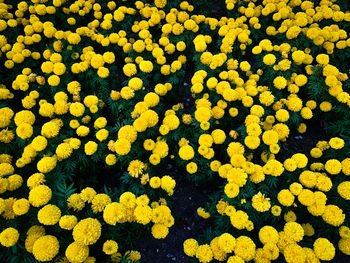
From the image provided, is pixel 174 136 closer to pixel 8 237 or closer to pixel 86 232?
pixel 86 232

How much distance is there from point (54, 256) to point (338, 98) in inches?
212

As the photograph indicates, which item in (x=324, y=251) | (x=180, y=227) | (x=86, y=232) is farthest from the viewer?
(x=180, y=227)

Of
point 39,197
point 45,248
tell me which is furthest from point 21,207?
point 45,248

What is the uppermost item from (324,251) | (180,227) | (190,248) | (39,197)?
(324,251)

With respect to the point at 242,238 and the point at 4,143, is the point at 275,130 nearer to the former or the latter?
the point at 242,238

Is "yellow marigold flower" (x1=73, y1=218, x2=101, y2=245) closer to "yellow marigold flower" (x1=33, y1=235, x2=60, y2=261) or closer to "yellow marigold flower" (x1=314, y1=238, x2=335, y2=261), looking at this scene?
"yellow marigold flower" (x1=33, y1=235, x2=60, y2=261)

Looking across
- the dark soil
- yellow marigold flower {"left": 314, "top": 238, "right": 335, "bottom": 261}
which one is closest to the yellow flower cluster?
yellow marigold flower {"left": 314, "top": 238, "right": 335, "bottom": 261}

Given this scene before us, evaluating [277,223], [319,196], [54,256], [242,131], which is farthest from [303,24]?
[54,256]

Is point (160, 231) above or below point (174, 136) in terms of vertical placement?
below

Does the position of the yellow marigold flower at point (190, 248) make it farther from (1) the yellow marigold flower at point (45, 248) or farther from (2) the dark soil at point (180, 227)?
(1) the yellow marigold flower at point (45, 248)

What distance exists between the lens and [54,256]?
2836 mm

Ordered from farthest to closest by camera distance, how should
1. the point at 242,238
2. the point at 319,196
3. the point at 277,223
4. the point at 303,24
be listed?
the point at 303,24, the point at 277,223, the point at 319,196, the point at 242,238

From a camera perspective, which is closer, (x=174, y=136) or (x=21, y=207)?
(x=21, y=207)

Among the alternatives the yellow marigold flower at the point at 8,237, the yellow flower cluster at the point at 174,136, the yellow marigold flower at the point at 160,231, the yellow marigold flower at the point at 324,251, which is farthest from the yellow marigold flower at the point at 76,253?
the yellow marigold flower at the point at 324,251
